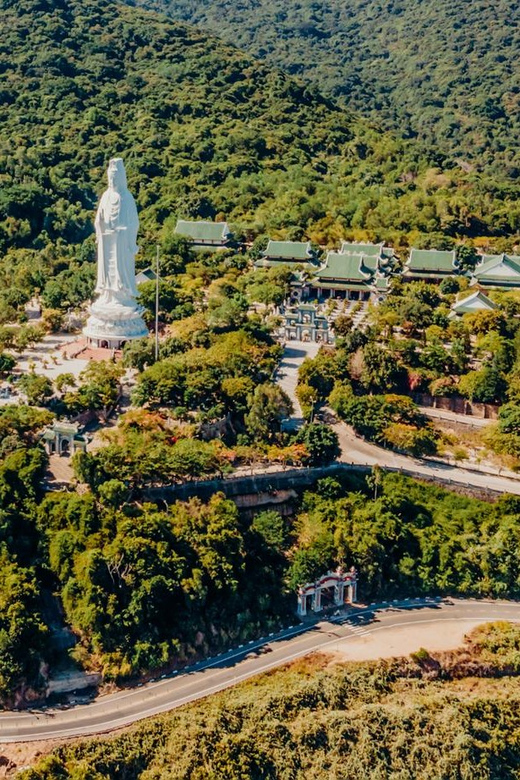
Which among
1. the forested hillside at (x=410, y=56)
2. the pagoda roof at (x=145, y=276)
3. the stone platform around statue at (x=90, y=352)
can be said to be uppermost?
the forested hillside at (x=410, y=56)

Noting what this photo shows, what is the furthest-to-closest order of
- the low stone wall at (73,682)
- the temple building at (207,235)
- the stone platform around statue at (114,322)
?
the temple building at (207,235), the stone platform around statue at (114,322), the low stone wall at (73,682)

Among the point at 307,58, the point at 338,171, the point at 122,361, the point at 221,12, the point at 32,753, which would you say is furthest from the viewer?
the point at 221,12

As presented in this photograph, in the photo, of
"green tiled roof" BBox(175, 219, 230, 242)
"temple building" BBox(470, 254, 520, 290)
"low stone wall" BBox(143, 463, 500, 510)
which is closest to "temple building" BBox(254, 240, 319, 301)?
"green tiled roof" BBox(175, 219, 230, 242)

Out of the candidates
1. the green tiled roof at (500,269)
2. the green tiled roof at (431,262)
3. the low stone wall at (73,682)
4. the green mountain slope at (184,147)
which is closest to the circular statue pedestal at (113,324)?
the green mountain slope at (184,147)

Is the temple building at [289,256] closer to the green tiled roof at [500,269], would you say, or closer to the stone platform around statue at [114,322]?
the green tiled roof at [500,269]

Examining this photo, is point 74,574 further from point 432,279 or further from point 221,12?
point 221,12

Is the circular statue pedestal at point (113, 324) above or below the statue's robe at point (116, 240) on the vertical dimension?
below

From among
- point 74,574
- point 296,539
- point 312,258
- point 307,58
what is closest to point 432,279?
point 312,258
